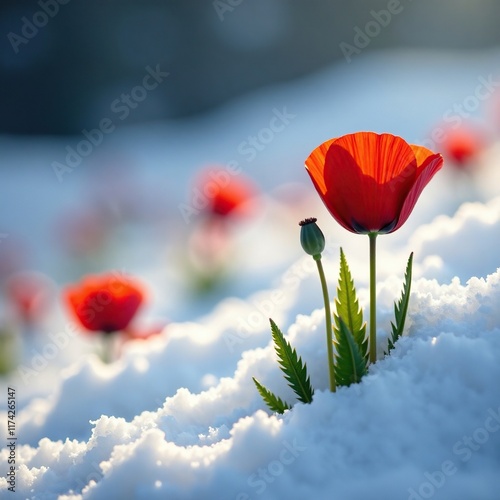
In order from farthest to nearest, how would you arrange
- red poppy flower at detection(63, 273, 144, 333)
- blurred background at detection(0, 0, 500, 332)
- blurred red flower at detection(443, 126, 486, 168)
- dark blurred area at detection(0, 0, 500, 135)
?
dark blurred area at detection(0, 0, 500, 135)
blurred background at detection(0, 0, 500, 332)
blurred red flower at detection(443, 126, 486, 168)
red poppy flower at detection(63, 273, 144, 333)

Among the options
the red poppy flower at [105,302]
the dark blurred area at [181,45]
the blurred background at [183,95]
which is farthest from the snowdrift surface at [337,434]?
the dark blurred area at [181,45]

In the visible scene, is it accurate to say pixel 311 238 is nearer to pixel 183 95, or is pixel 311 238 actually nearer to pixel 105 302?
pixel 105 302

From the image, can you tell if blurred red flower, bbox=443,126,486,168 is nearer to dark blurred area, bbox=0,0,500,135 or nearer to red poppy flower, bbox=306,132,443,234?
red poppy flower, bbox=306,132,443,234

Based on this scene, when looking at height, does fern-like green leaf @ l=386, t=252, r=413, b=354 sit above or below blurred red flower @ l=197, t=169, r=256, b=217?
below

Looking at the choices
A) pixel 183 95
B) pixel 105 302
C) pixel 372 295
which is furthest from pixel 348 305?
pixel 183 95

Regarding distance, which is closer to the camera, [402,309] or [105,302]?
[402,309]

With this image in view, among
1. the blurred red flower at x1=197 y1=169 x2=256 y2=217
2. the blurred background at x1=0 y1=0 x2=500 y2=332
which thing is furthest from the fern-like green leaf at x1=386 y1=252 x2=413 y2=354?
the blurred background at x1=0 y1=0 x2=500 y2=332
